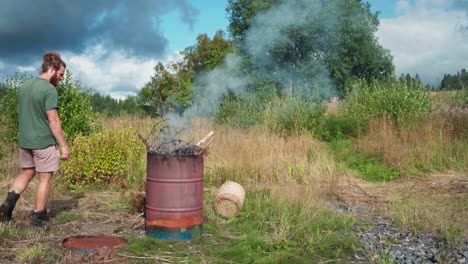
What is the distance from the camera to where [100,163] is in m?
8.14

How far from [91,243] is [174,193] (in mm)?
915

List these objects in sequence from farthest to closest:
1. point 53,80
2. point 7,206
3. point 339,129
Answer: point 339,129 → point 53,80 → point 7,206

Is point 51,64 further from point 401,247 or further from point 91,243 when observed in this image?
point 401,247

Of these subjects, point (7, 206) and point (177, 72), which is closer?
point (7, 206)

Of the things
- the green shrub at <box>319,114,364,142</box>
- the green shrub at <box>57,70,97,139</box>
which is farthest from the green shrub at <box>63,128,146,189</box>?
the green shrub at <box>319,114,364,142</box>

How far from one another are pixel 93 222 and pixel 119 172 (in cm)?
262

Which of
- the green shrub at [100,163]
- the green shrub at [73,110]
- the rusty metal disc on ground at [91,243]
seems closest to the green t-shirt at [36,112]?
the rusty metal disc on ground at [91,243]

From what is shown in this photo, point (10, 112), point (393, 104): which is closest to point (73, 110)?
point (10, 112)

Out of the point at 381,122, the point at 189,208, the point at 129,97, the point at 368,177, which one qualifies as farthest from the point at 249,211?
the point at 129,97

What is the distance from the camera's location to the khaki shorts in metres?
5.26

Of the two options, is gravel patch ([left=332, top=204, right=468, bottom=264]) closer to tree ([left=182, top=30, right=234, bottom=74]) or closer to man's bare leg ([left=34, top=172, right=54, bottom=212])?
man's bare leg ([left=34, top=172, right=54, bottom=212])

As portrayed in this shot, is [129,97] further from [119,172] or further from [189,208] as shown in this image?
[189,208]

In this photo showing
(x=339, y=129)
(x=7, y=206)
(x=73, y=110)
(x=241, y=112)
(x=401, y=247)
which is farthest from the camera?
(x=241, y=112)

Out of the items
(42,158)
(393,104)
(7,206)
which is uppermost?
(393,104)
